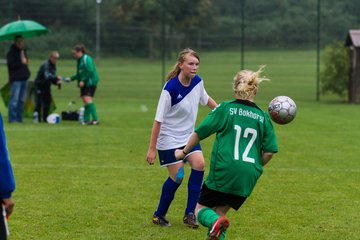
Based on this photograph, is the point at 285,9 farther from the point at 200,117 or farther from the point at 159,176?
the point at 159,176

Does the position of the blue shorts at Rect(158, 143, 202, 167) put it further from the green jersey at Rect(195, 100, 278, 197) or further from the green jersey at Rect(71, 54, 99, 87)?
the green jersey at Rect(71, 54, 99, 87)

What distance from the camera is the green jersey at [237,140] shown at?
19.3 feet

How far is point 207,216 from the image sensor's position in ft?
19.7

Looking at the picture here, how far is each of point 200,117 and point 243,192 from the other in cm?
1325

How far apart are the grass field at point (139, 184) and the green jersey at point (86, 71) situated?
105cm

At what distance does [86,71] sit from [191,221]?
10.3 meters

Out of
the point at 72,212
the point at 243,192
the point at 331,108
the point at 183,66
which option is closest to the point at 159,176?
the point at 72,212

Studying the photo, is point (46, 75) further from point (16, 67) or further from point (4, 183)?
point (4, 183)

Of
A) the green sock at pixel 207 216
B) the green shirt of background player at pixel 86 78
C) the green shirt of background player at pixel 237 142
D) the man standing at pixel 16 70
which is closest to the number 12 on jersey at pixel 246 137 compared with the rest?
the green shirt of background player at pixel 237 142

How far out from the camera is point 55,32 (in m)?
28.7

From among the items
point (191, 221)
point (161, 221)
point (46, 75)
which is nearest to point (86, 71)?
point (46, 75)

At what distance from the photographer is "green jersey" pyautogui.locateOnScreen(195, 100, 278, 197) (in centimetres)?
589

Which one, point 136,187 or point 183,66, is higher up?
point 183,66

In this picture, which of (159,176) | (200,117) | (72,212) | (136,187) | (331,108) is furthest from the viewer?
(331,108)
